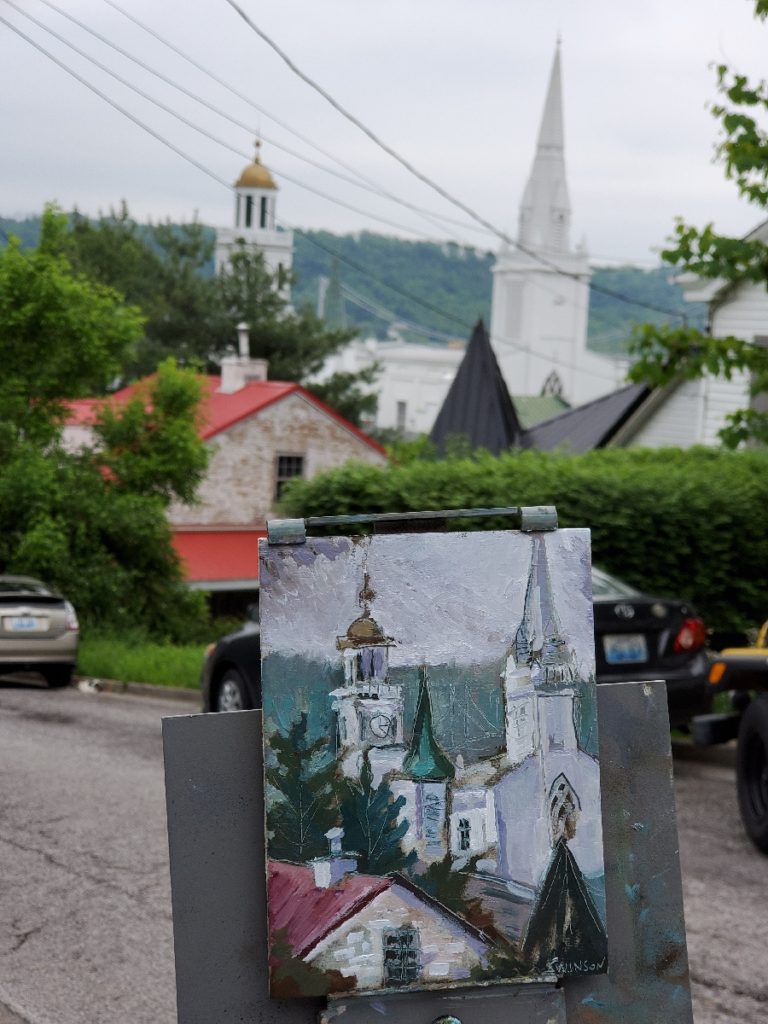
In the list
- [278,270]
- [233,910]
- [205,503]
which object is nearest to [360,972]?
[233,910]

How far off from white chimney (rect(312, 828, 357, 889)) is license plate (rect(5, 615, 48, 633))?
15.5 m

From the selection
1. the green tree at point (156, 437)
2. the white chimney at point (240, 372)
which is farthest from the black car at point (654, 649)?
the white chimney at point (240, 372)

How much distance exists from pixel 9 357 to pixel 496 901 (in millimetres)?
24952

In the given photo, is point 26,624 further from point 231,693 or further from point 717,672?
point 717,672

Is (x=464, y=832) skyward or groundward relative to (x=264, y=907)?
skyward

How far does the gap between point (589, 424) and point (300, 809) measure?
114 ft

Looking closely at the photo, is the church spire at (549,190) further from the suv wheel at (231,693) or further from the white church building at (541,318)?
the suv wheel at (231,693)

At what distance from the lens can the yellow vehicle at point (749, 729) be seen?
8.25 meters

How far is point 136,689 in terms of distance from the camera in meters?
17.1

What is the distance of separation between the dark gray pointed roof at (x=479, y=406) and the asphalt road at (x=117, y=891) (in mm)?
31622

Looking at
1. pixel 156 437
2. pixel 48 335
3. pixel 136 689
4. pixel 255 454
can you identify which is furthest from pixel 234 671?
pixel 255 454

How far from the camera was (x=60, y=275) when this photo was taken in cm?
2683

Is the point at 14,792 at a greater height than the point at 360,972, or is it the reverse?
the point at 360,972

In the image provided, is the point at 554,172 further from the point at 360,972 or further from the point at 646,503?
the point at 360,972
